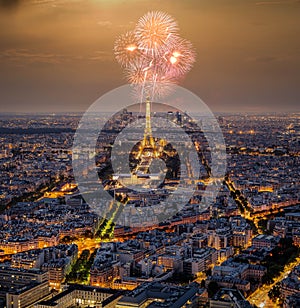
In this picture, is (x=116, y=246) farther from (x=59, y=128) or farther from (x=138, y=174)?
(x=59, y=128)

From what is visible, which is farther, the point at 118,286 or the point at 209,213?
the point at 209,213

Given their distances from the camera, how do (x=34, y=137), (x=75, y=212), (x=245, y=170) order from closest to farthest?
(x=75, y=212) → (x=245, y=170) → (x=34, y=137)

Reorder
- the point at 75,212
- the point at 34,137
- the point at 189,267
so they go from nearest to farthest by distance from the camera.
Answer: the point at 189,267, the point at 75,212, the point at 34,137

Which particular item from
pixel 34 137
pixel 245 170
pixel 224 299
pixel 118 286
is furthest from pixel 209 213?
pixel 34 137

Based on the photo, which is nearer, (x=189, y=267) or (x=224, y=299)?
(x=224, y=299)

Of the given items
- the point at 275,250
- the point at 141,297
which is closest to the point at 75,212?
the point at 275,250

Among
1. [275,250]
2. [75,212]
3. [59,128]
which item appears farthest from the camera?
[59,128]

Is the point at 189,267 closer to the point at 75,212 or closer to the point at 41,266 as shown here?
the point at 41,266
